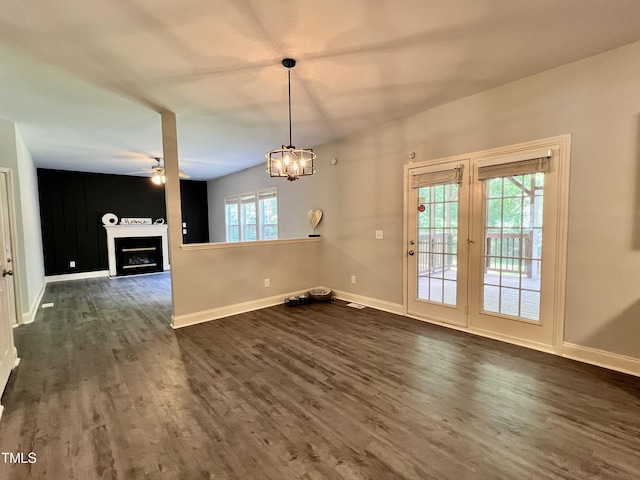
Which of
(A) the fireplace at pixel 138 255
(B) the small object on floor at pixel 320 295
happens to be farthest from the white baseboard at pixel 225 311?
(A) the fireplace at pixel 138 255

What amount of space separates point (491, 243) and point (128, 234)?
325 inches

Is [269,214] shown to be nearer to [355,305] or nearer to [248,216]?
[248,216]

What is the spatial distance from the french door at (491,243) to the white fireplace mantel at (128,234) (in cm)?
638

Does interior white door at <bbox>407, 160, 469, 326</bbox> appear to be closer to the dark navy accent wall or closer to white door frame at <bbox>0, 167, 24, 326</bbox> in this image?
white door frame at <bbox>0, 167, 24, 326</bbox>

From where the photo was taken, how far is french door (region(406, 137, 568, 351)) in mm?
2955

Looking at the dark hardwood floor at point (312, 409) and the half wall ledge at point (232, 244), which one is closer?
the dark hardwood floor at point (312, 409)

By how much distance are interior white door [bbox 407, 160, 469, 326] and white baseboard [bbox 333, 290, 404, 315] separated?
19 cm

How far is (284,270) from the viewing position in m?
4.97

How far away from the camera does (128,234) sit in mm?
7914

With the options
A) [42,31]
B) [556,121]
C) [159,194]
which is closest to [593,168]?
[556,121]

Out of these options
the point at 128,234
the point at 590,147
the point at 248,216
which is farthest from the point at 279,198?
the point at 590,147

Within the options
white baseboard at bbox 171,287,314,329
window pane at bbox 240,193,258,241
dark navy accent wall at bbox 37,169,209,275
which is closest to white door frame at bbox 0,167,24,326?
white baseboard at bbox 171,287,314,329

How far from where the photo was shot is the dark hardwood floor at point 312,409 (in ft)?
5.39

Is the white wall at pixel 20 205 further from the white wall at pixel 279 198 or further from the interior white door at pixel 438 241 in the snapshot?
the interior white door at pixel 438 241
